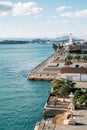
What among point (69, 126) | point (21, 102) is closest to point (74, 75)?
point (21, 102)

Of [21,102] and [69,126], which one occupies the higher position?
[69,126]

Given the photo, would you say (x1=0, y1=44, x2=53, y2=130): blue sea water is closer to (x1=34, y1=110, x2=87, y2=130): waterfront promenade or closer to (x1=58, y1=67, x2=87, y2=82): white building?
(x1=58, y1=67, x2=87, y2=82): white building

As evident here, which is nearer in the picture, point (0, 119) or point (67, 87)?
point (0, 119)

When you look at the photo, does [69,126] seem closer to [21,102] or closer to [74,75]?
[21,102]

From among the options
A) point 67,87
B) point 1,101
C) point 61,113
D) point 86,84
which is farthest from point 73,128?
point 86,84

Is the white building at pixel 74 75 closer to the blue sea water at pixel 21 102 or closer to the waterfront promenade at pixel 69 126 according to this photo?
the blue sea water at pixel 21 102

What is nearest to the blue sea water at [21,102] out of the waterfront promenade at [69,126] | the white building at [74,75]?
the white building at [74,75]

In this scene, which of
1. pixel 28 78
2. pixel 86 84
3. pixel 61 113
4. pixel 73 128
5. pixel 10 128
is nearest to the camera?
pixel 73 128

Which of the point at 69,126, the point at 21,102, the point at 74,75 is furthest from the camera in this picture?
the point at 74,75

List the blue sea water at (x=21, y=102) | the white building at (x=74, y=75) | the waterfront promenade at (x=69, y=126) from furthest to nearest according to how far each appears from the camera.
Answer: the white building at (x=74, y=75), the blue sea water at (x=21, y=102), the waterfront promenade at (x=69, y=126)

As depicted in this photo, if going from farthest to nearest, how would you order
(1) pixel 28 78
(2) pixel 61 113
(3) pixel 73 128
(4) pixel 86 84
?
(1) pixel 28 78 < (4) pixel 86 84 < (2) pixel 61 113 < (3) pixel 73 128

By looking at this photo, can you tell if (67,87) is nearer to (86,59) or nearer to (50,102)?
(50,102)
